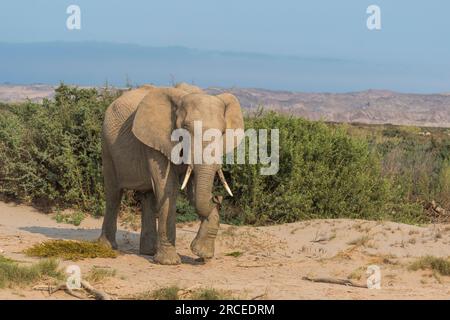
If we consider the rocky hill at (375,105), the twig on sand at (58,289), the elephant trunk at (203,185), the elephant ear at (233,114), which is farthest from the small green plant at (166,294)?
the rocky hill at (375,105)

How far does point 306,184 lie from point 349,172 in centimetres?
120

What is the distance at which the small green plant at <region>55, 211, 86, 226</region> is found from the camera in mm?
15383

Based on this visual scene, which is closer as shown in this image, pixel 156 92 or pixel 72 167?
pixel 156 92

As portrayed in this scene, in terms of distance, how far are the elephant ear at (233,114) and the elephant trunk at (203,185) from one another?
0.81 m

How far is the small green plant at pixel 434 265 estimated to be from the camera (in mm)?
10461

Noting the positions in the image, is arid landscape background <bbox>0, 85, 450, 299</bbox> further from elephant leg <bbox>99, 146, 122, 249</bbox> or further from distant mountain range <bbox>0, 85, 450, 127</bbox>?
distant mountain range <bbox>0, 85, 450, 127</bbox>

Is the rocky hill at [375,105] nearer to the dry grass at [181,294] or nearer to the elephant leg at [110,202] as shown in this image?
the elephant leg at [110,202]

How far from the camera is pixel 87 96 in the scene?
58.5ft

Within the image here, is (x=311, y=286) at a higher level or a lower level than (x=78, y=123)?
lower

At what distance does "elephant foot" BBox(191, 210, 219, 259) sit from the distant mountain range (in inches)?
2811

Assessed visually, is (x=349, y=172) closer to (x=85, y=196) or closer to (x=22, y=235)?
(x=85, y=196)

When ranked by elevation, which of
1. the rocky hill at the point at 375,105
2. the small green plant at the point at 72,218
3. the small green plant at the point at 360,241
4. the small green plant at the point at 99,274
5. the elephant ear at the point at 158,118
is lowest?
the rocky hill at the point at 375,105

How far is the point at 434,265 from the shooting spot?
1061 cm
